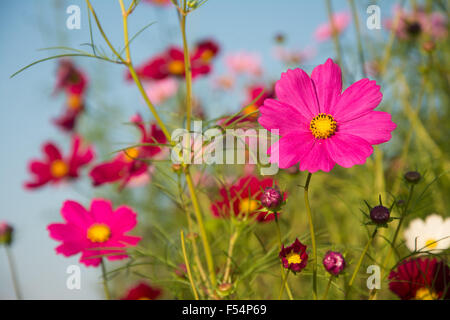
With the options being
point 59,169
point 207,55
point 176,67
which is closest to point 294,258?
point 59,169

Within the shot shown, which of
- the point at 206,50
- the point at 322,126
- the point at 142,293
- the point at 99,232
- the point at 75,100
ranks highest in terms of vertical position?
the point at 206,50

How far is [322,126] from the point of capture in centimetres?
36

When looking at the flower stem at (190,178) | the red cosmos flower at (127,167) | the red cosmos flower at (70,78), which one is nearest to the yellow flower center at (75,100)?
the red cosmos flower at (70,78)

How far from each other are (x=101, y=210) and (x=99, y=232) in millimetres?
29

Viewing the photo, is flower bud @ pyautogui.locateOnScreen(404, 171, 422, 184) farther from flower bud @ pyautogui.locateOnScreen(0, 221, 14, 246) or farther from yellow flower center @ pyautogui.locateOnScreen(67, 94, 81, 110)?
yellow flower center @ pyautogui.locateOnScreen(67, 94, 81, 110)

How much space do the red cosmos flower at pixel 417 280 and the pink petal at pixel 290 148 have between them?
20cm

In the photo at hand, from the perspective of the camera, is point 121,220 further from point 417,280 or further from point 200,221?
point 417,280

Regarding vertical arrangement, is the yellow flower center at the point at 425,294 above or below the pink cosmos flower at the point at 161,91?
below

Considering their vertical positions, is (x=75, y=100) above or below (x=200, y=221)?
above

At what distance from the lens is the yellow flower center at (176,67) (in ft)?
3.45

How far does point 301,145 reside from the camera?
35 cm

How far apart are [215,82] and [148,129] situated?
3.00ft

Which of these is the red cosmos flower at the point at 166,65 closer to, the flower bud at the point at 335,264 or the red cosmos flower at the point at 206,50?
the red cosmos flower at the point at 206,50
